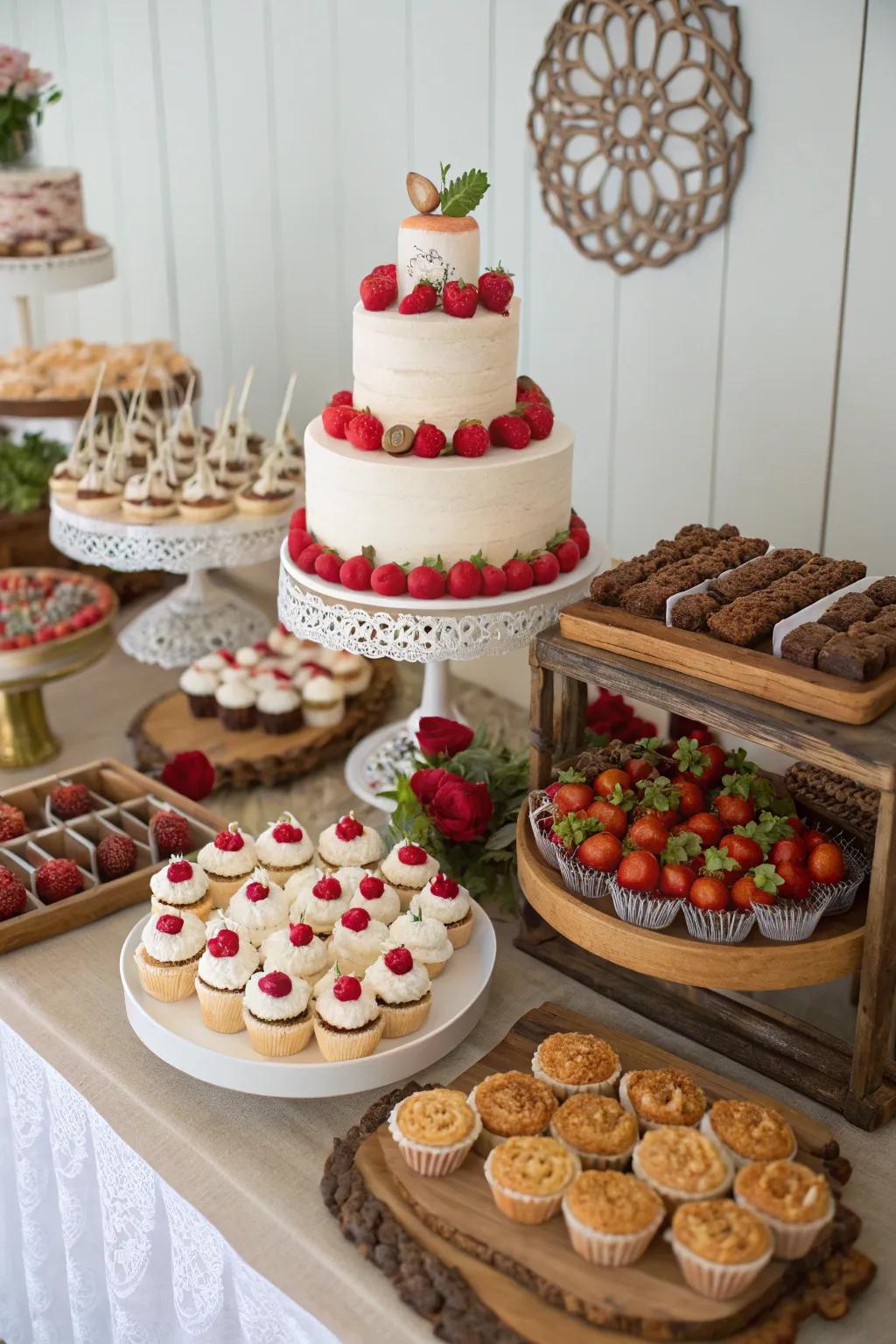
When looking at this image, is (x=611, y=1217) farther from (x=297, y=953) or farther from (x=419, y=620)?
(x=419, y=620)

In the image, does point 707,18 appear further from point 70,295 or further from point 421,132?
point 70,295

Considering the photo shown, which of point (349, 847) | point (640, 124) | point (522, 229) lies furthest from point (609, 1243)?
point (522, 229)

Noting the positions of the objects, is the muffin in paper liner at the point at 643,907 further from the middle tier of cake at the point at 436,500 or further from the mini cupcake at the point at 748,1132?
the middle tier of cake at the point at 436,500

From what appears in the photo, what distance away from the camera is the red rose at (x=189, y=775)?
2.10 m

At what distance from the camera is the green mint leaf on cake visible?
1.76 meters

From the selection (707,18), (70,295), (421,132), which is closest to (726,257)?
(707,18)

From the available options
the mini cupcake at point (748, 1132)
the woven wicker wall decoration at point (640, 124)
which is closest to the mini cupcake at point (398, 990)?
the mini cupcake at point (748, 1132)

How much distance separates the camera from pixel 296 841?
5.53 ft

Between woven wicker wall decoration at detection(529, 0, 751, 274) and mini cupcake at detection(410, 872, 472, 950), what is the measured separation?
3.95 ft

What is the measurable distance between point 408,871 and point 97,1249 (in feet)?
1.91

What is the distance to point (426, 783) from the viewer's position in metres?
1.80

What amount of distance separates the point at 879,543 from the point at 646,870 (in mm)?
932

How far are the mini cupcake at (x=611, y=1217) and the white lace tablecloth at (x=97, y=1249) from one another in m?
0.26

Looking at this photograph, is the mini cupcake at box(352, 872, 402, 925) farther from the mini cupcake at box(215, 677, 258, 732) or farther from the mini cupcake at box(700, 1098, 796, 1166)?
→ the mini cupcake at box(215, 677, 258, 732)
